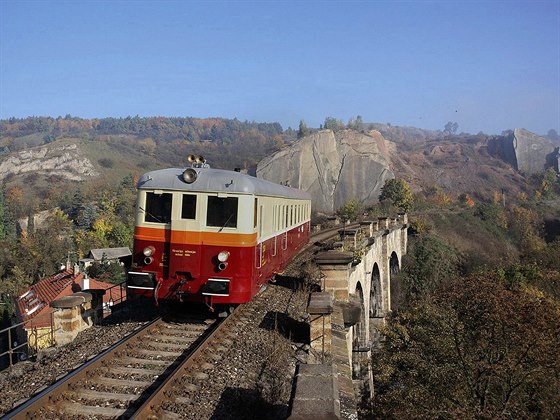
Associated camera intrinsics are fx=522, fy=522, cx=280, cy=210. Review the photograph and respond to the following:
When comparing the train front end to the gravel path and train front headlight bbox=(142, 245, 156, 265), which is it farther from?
the gravel path

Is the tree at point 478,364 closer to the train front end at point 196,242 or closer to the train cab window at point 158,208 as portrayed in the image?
the train front end at point 196,242

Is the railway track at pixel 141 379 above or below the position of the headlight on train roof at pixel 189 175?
below

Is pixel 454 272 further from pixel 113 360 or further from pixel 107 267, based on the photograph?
pixel 113 360

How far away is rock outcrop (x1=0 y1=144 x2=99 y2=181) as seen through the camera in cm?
12456

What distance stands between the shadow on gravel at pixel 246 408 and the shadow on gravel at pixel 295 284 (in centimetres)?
530

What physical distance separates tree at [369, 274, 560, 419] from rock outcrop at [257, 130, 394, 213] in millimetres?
59457

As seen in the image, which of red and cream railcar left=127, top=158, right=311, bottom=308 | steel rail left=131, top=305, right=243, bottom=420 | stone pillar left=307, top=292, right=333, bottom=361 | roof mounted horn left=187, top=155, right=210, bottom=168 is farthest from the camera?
roof mounted horn left=187, top=155, right=210, bottom=168

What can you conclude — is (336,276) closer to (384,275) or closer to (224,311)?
(224,311)

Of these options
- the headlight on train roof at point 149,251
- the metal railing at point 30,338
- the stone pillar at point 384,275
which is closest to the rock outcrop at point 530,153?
the stone pillar at point 384,275

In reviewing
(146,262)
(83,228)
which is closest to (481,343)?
(146,262)

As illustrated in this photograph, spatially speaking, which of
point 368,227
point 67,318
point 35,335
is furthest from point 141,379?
point 368,227

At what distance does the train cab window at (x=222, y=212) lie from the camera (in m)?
8.91

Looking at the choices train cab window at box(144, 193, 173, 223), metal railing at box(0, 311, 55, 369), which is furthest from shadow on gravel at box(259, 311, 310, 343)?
metal railing at box(0, 311, 55, 369)

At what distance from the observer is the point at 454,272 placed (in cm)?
3831
